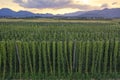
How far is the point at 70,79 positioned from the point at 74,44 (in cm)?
217

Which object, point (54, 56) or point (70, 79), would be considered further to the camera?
point (54, 56)

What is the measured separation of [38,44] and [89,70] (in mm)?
3166

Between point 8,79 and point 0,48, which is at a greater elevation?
point 0,48

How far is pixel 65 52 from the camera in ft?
58.4

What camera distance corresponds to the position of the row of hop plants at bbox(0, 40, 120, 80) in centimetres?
1753

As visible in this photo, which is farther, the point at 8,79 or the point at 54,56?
the point at 54,56

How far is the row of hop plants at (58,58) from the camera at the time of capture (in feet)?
57.5

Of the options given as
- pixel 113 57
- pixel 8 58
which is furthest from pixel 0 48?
pixel 113 57

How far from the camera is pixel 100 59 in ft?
58.9

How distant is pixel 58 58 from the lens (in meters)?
17.8

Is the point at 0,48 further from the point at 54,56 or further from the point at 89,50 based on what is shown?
the point at 89,50

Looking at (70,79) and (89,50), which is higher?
(89,50)

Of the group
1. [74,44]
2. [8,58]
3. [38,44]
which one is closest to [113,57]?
[74,44]

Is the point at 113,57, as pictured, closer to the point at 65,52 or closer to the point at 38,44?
the point at 65,52
